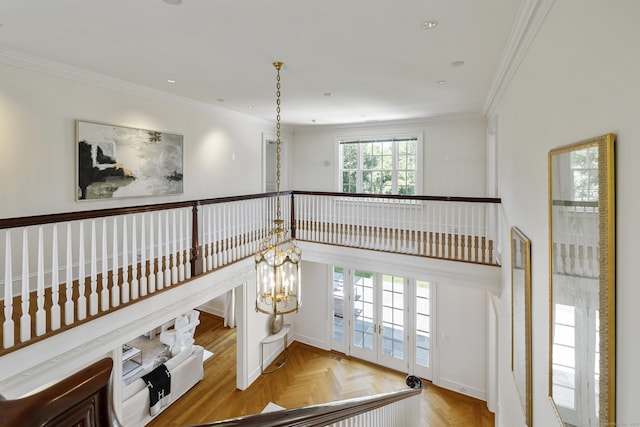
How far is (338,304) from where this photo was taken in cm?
710

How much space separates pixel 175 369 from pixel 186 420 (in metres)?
0.80

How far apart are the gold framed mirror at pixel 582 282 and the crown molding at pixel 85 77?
4.57m

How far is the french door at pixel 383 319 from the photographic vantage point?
20.7ft

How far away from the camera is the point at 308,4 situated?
2.20m

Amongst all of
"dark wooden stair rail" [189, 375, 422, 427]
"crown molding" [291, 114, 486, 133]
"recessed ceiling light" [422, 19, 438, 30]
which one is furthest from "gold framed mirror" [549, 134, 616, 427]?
"crown molding" [291, 114, 486, 133]

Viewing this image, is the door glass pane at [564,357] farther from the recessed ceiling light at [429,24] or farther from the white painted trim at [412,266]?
the white painted trim at [412,266]

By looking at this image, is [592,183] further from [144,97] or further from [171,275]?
[144,97]

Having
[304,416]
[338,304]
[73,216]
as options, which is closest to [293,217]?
[338,304]

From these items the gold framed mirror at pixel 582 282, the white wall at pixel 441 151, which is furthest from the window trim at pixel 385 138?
the gold framed mirror at pixel 582 282

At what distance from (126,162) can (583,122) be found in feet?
15.3

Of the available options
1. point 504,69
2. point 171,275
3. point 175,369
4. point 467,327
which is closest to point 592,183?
point 504,69

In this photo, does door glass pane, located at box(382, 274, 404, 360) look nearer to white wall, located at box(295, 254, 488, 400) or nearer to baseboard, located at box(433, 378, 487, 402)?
white wall, located at box(295, 254, 488, 400)

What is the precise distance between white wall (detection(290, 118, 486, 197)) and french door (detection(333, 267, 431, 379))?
200 cm

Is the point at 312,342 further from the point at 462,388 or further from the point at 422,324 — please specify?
the point at 462,388
